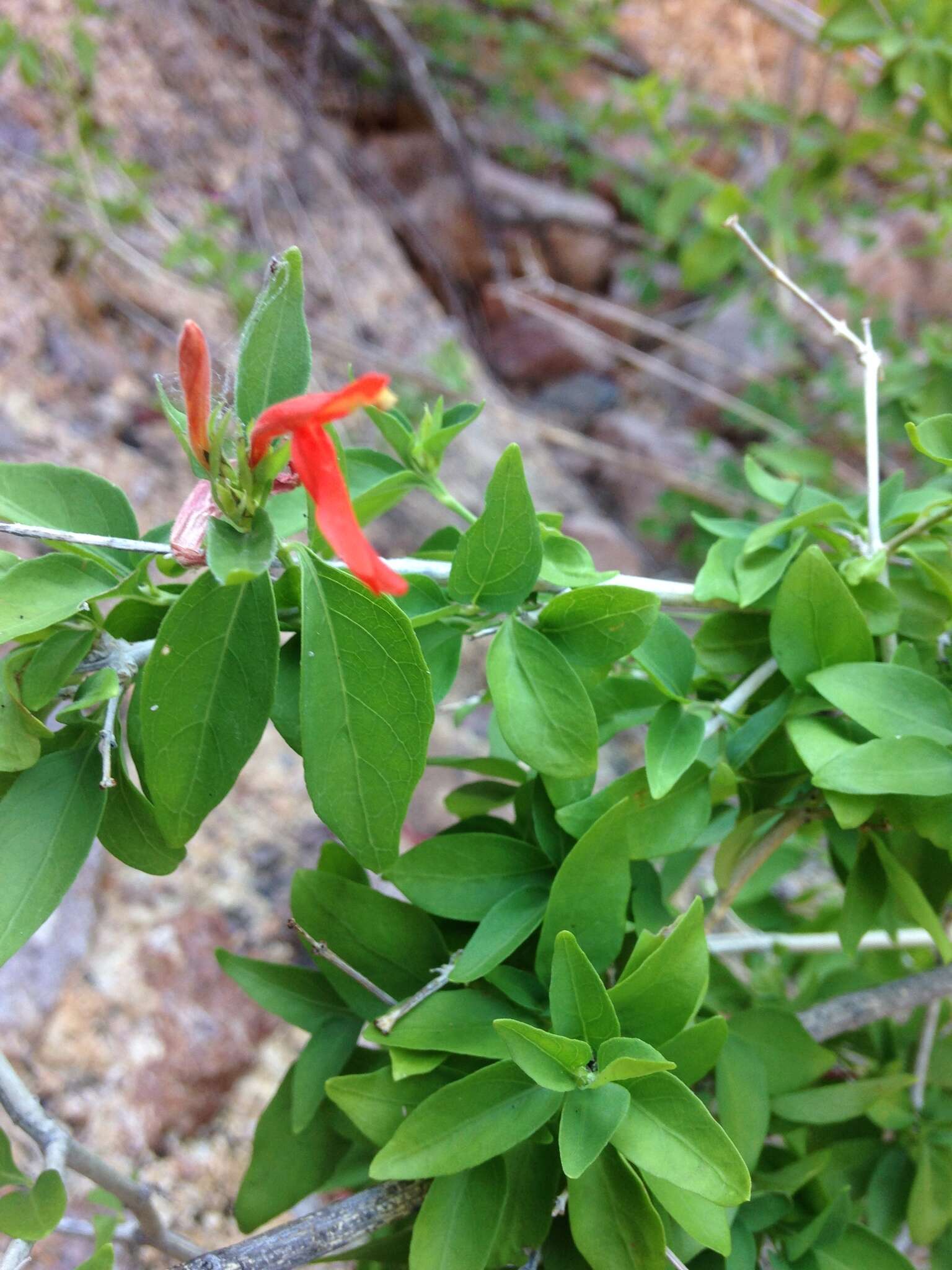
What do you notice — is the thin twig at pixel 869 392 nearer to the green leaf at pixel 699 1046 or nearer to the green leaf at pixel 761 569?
the green leaf at pixel 761 569

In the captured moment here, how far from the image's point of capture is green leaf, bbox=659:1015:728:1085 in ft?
1.43

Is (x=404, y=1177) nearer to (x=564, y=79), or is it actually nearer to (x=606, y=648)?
(x=606, y=648)

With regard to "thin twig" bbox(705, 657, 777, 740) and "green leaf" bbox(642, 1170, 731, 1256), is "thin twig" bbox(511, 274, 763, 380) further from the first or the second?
"green leaf" bbox(642, 1170, 731, 1256)

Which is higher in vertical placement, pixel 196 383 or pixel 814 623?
pixel 196 383

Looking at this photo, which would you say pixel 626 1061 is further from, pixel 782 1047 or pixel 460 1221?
pixel 782 1047

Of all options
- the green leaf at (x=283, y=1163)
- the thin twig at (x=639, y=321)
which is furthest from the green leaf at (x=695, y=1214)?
the thin twig at (x=639, y=321)

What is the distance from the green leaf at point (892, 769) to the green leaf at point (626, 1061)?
0.49 ft

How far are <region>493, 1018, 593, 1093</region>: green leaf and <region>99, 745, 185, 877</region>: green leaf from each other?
0.19m

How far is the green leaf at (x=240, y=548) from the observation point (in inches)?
13.0

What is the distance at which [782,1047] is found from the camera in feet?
1.83

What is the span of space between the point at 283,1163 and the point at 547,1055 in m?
0.24

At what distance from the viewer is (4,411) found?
1.43 m

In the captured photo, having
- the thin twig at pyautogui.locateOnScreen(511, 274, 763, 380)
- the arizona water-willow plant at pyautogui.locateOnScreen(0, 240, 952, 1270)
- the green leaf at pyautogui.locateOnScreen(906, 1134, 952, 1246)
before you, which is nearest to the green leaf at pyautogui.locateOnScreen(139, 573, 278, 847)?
the arizona water-willow plant at pyautogui.locateOnScreen(0, 240, 952, 1270)

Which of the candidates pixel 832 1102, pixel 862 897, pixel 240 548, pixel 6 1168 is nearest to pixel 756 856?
pixel 862 897
